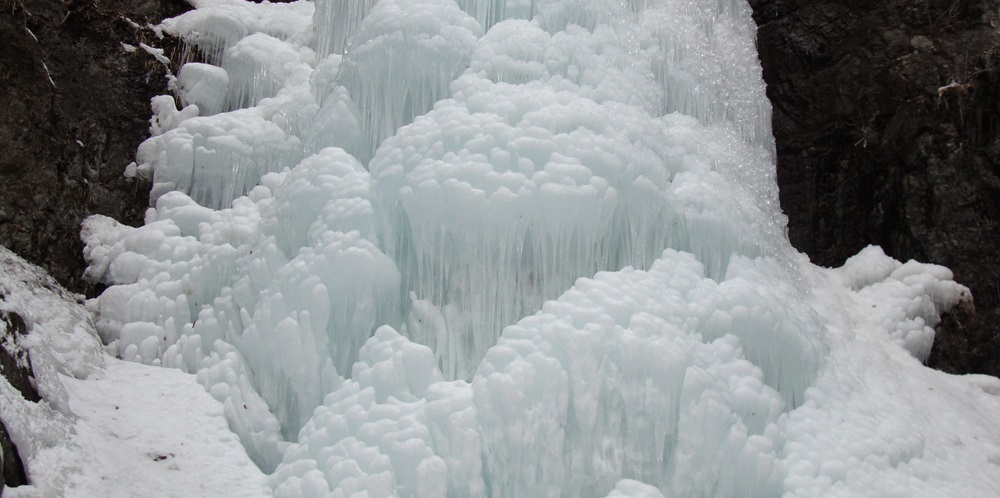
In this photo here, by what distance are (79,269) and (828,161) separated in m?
6.13

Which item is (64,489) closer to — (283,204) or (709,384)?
(283,204)

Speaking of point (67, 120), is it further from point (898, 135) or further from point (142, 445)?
point (898, 135)

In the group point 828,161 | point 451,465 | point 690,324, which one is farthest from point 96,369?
point 828,161

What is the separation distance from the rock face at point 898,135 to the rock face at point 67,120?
548 cm

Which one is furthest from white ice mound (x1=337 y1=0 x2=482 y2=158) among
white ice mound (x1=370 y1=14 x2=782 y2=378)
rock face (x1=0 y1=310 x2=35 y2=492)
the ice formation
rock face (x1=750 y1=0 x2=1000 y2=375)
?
rock face (x1=750 y1=0 x2=1000 y2=375)

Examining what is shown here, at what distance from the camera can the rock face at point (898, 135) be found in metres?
Result: 6.84

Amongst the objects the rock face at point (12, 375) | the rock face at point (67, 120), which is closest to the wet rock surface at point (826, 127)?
the rock face at point (67, 120)

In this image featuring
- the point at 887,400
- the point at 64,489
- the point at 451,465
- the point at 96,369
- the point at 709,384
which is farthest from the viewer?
the point at 887,400

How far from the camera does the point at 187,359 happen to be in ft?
16.1

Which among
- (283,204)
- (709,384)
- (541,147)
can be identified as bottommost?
(709,384)

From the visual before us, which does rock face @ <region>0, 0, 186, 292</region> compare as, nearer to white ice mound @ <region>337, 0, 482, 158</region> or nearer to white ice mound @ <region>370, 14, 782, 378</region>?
white ice mound @ <region>337, 0, 482, 158</region>

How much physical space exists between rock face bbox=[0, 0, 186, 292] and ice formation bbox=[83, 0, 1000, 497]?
0.59 ft

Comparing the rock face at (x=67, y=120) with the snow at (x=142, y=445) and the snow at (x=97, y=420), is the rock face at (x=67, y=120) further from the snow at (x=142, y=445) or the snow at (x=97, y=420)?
the snow at (x=142, y=445)

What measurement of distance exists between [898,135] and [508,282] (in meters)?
4.36
